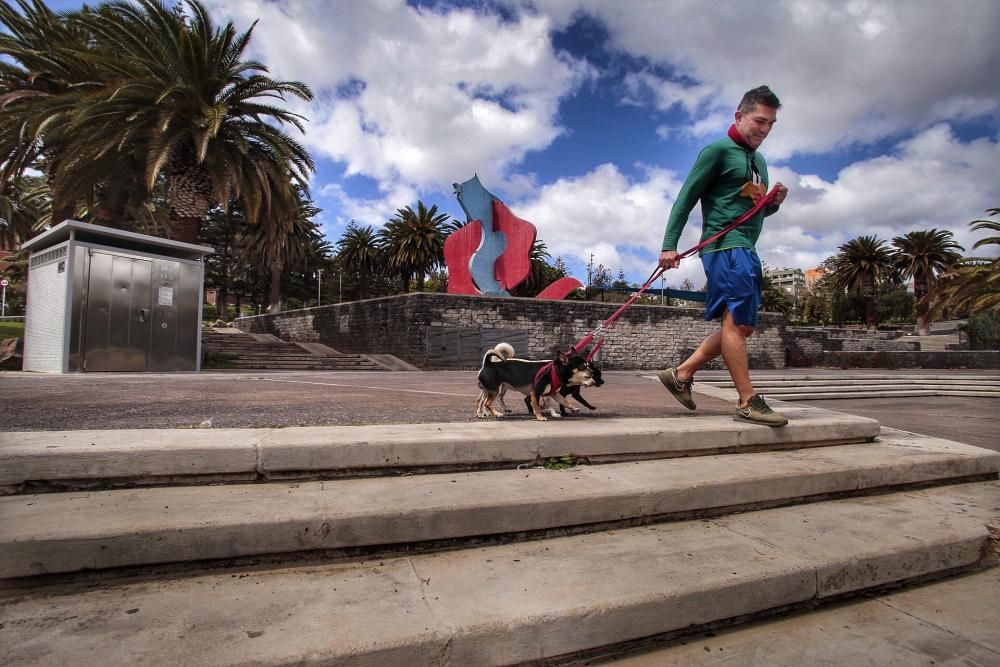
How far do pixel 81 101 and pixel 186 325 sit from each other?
21.7ft

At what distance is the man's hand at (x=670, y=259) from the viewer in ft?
11.4

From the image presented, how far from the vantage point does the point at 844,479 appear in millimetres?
2730

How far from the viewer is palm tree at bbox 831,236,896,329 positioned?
43.2m

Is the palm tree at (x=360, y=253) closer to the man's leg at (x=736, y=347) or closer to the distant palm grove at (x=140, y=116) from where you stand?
the distant palm grove at (x=140, y=116)

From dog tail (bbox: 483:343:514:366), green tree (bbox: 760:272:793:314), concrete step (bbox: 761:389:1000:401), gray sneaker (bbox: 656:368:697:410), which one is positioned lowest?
concrete step (bbox: 761:389:1000:401)

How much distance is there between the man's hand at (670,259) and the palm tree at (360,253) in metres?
43.9

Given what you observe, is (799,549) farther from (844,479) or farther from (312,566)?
(312,566)

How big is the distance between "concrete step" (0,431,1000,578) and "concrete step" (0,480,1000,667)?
85 mm

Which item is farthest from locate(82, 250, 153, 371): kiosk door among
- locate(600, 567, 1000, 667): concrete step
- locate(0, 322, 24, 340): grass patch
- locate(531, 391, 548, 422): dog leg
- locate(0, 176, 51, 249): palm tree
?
locate(0, 176, 51, 249): palm tree

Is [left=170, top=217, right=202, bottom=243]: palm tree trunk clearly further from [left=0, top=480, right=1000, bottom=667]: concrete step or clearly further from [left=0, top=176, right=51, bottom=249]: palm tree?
[left=0, top=480, right=1000, bottom=667]: concrete step

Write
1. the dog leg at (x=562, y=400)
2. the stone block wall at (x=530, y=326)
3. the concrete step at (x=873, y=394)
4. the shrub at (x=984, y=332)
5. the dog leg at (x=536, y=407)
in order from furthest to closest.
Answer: the shrub at (x=984, y=332), the stone block wall at (x=530, y=326), the concrete step at (x=873, y=394), the dog leg at (x=562, y=400), the dog leg at (x=536, y=407)

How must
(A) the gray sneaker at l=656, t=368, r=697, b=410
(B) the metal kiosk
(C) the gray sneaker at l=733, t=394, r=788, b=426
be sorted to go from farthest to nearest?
(B) the metal kiosk < (A) the gray sneaker at l=656, t=368, r=697, b=410 < (C) the gray sneaker at l=733, t=394, r=788, b=426

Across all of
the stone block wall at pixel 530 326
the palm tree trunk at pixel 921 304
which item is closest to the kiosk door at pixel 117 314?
the stone block wall at pixel 530 326

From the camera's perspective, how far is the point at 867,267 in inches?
1710
